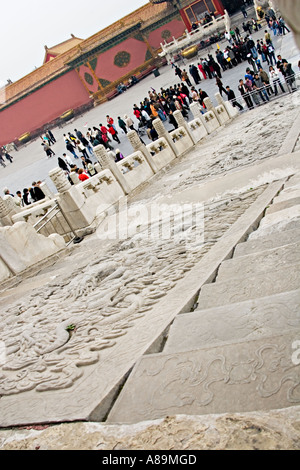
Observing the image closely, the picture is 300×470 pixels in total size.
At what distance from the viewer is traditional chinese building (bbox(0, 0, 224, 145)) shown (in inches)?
1481

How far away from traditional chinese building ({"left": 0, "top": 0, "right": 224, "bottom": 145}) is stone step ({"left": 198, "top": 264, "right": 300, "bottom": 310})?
3615cm

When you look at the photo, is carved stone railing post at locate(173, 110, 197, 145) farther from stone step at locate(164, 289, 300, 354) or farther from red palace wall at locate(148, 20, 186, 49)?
red palace wall at locate(148, 20, 186, 49)

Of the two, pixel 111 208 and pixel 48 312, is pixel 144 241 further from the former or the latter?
pixel 111 208

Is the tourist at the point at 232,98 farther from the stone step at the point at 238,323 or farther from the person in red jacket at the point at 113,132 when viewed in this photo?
the stone step at the point at 238,323

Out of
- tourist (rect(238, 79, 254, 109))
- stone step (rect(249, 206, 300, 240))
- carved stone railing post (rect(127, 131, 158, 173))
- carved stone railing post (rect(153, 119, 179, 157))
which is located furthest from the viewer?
tourist (rect(238, 79, 254, 109))

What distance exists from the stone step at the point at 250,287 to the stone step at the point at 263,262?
9 centimetres

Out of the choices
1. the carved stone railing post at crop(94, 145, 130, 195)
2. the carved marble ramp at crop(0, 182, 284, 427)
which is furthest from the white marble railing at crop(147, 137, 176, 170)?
the carved marble ramp at crop(0, 182, 284, 427)

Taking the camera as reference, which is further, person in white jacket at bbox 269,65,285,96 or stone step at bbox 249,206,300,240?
person in white jacket at bbox 269,65,285,96

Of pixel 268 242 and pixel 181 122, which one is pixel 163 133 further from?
pixel 268 242

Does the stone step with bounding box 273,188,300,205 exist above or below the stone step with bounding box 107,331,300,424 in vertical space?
below

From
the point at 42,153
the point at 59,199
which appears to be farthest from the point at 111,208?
the point at 42,153

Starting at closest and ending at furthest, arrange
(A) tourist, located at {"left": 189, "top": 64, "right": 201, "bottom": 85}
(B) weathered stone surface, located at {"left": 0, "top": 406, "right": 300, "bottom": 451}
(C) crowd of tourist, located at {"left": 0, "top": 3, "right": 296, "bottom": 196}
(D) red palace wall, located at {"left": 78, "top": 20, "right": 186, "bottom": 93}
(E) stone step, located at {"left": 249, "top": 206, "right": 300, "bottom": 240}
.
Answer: (B) weathered stone surface, located at {"left": 0, "top": 406, "right": 300, "bottom": 451}
(E) stone step, located at {"left": 249, "top": 206, "right": 300, "bottom": 240}
(C) crowd of tourist, located at {"left": 0, "top": 3, "right": 296, "bottom": 196}
(A) tourist, located at {"left": 189, "top": 64, "right": 201, "bottom": 85}
(D) red palace wall, located at {"left": 78, "top": 20, "right": 186, "bottom": 93}

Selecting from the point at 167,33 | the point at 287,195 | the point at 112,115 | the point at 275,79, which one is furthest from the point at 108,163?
the point at 167,33

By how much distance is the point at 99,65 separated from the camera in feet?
125
